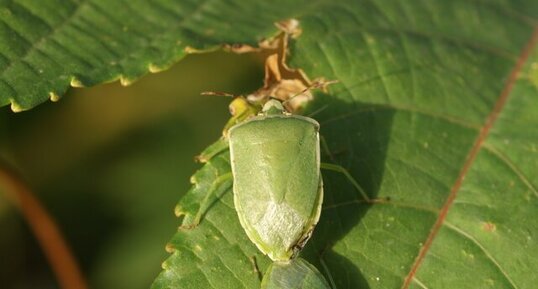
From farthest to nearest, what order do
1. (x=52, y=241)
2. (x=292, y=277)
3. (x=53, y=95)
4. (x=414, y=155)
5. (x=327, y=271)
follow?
(x=52, y=241)
(x=414, y=155)
(x=53, y=95)
(x=327, y=271)
(x=292, y=277)

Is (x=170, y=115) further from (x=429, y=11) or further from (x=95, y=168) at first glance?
(x=429, y=11)

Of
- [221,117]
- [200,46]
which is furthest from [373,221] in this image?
[221,117]

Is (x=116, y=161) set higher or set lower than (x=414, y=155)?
→ higher

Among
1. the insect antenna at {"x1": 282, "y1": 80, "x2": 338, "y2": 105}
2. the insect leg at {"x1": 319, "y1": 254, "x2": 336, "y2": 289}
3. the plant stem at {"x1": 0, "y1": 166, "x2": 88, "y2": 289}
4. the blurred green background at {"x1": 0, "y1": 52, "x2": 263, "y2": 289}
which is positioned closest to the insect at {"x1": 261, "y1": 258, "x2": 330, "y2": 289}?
the insect leg at {"x1": 319, "y1": 254, "x2": 336, "y2": 289}

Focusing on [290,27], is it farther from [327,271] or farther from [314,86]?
[327,271]

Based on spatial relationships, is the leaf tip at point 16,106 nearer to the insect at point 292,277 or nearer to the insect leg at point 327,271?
the insect at point 292,277

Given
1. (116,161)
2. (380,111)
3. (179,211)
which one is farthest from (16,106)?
(116,161)

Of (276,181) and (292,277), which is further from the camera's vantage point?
(276,181)
